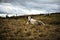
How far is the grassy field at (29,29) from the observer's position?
10.3ft

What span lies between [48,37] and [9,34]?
0.98 m

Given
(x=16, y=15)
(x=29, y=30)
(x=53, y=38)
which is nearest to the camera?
(x=53, y=38)

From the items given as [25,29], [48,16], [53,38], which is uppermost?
[48,16]

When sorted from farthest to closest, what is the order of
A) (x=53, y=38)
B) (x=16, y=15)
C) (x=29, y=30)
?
(x=16, y=15), (x=29, y=30), (x=53, y=38)

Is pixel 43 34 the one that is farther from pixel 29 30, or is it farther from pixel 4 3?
pixel 4 3

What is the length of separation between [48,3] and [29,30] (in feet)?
3.20

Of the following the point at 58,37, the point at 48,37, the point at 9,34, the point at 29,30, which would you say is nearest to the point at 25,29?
the point at 29,30

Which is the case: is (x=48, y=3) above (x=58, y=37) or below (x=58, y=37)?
above

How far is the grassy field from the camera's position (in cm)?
312

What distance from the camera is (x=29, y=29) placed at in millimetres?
3314

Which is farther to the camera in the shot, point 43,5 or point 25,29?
point 43,5

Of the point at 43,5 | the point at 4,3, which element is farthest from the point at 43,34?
the point at 4,3

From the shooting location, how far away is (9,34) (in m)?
3.20

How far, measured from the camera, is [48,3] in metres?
3.61
